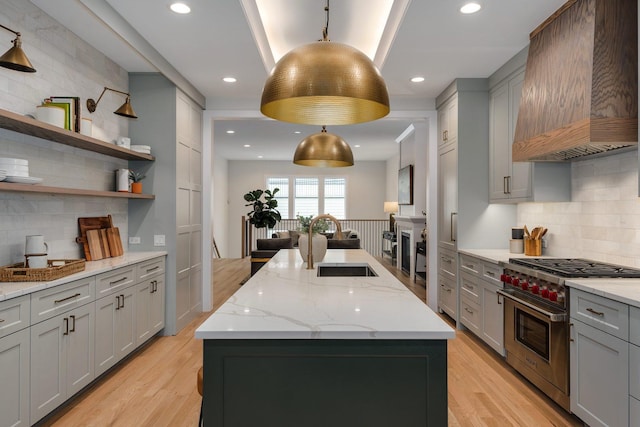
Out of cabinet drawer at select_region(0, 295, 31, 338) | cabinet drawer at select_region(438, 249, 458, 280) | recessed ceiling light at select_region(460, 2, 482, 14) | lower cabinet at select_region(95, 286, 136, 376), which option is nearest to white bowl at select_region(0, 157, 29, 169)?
cabinet drawer at select_region(0, 295, 31, 338)

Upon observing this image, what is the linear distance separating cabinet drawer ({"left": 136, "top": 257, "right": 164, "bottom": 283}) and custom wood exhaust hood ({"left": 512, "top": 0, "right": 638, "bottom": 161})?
339 centimetres

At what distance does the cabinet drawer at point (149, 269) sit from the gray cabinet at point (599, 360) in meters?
3.32

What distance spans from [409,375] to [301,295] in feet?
2.26

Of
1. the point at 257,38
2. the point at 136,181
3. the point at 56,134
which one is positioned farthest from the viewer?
the point at 136,181

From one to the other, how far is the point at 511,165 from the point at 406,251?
15.4ft

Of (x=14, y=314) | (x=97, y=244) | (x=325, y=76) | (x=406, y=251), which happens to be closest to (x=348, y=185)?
(x=406, y=251)

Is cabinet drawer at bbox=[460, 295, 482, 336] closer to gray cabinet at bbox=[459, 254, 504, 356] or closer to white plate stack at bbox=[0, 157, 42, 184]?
gray cabinet at bbox=[459, 254, 504, 356]

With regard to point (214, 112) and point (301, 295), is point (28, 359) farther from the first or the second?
point (214, 112)

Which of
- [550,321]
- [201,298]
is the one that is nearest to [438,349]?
[550,321]

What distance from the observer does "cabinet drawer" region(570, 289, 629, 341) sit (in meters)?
2.10

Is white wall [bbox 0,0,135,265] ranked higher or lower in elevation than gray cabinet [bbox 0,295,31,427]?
higher

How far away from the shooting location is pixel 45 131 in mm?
2768

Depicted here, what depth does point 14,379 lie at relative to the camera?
85.8 inches

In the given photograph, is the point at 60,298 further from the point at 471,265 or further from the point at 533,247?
the point at 533,247
